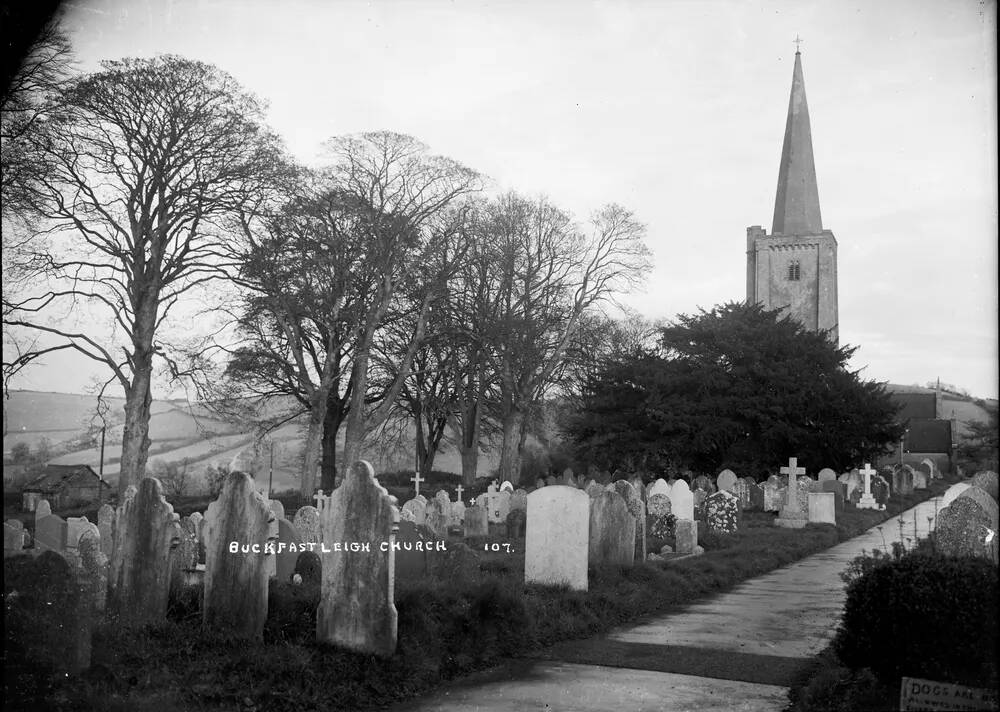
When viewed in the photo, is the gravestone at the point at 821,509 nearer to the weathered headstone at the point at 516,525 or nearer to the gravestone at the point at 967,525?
the weathered headstone at the point at 516,525

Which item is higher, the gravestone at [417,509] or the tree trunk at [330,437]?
the tree trunk at [330,437]

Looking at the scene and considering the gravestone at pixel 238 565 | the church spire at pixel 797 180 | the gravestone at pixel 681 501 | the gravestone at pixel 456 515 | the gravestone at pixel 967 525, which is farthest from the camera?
the church spire at pixel 797 180

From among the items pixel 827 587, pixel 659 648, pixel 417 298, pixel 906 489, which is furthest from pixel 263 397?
pixel 906 489

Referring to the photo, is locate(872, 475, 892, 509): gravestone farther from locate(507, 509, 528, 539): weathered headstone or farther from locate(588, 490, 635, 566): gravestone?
locate(588, 490, 635, 566): gravestone

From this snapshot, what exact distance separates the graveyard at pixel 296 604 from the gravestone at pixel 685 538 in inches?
118

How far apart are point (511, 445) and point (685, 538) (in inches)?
748

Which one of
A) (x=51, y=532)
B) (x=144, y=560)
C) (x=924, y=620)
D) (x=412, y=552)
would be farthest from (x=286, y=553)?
(x=924, y=620)

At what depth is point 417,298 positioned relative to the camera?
2769 centimetres

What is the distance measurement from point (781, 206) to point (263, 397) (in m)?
45.9

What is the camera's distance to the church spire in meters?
59.1

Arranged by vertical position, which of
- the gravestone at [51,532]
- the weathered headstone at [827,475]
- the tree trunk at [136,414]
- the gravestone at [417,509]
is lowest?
the gravestone at [51,532]

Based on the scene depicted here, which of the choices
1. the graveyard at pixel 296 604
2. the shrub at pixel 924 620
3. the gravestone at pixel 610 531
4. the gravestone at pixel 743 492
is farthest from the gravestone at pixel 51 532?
the gravestone at pixel 743 492

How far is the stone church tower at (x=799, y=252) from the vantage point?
61094mm

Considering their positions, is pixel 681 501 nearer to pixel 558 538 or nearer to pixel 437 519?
pixel 437 519
